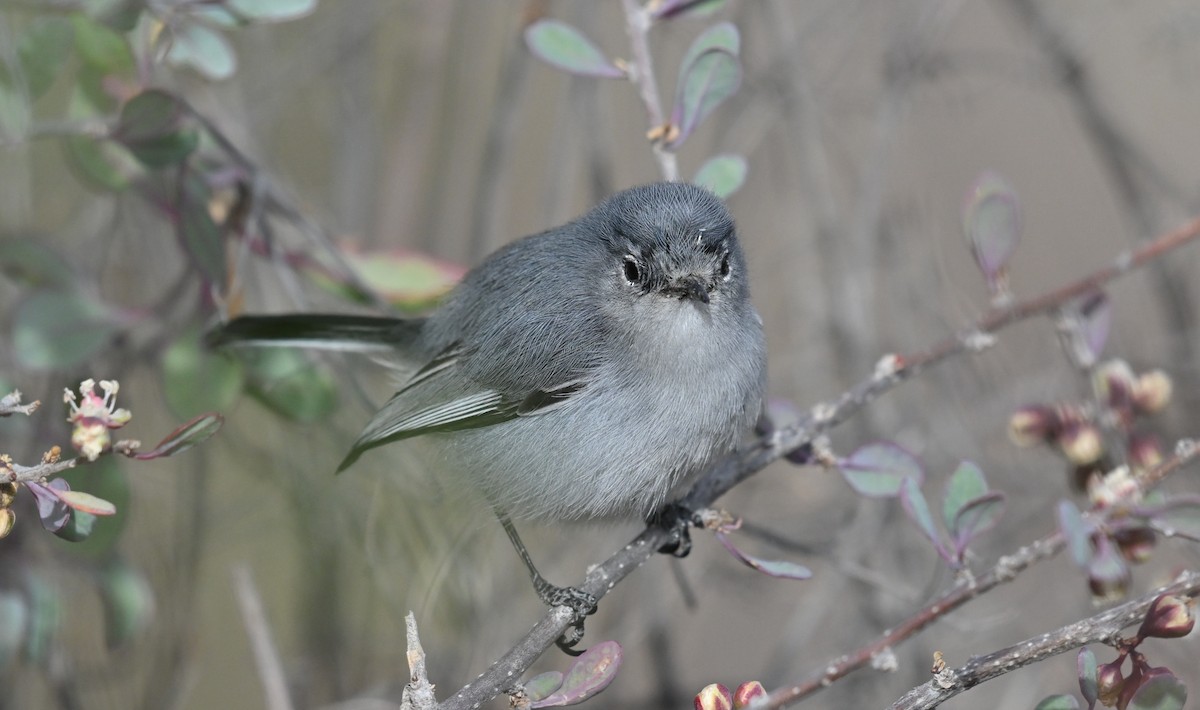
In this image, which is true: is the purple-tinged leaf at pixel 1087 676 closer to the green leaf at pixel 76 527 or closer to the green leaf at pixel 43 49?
the green leaf at pixel 76 527

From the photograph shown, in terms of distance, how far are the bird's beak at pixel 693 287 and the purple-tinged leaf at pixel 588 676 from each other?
2.77ft

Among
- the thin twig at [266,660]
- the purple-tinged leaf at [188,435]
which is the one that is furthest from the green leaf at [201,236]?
the purple-tinged leaf at [188,435]

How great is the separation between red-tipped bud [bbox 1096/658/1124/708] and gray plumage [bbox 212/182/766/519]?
2.96 ft

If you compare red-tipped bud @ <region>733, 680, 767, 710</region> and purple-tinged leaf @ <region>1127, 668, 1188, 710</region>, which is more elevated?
purple-tinged leaf @ <region>1127, 668, 1188, 710</region>

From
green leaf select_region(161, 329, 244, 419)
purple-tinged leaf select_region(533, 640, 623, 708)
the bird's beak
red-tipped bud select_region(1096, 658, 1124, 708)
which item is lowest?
green leaf select_region(161, 329, 244, 419)

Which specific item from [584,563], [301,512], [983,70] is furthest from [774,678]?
[983,70]

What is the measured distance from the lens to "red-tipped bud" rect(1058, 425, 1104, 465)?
1745 millimetres

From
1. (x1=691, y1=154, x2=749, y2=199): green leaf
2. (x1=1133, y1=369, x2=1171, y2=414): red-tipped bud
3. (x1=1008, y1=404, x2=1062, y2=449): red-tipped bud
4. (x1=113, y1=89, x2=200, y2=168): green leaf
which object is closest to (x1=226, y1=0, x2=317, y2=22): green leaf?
(x1=113, y1=89, x2=200, y2=168): green leaf

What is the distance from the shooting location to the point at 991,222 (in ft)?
5.89

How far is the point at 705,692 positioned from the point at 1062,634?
16.5 inches

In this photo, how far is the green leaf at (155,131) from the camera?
1886 millimetres

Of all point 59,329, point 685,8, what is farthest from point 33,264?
point 685,8

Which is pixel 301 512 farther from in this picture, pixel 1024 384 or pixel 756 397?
pixel 1024 384

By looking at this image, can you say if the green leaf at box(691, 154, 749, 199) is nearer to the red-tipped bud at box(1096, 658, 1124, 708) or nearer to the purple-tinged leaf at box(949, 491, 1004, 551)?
the purple-tinged leaf at box(949, 491, 1004, 551)
